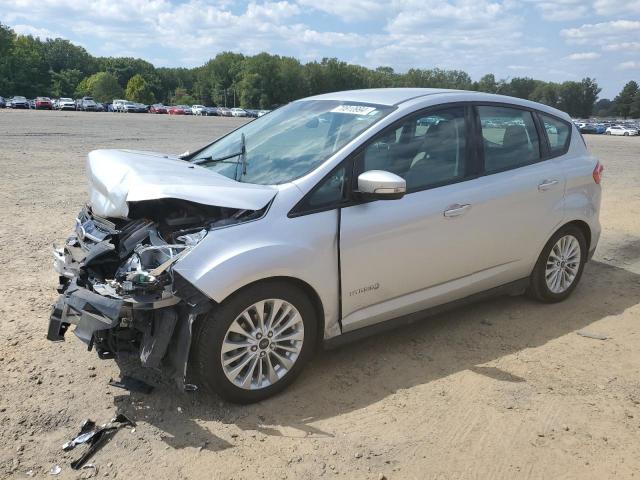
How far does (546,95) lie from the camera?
14325cm

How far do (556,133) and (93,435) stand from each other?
4488 millimetres

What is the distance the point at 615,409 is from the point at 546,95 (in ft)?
506

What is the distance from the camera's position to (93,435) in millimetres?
3160

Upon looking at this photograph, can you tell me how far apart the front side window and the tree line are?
106446mm

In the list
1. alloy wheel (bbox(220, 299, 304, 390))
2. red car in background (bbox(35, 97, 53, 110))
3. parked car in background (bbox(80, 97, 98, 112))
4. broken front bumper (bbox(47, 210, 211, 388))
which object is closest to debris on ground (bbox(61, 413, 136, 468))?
broken front bumper (bbox(47, 210, 211, 388))

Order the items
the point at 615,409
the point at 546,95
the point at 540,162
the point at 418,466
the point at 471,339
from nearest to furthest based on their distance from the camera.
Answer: the point at 418,466 < the point at 615,409 < the point at 471,339 < the point at 540,162 < the point at 546,95

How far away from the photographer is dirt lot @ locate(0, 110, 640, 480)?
120 inches

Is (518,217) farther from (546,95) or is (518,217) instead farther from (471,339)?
(546,95)

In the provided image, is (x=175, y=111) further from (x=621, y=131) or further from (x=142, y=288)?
(x=142, y=288)

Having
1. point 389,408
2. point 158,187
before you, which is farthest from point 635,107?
point 158,187

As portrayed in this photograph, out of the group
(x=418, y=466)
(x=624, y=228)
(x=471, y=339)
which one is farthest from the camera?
(x=624, y=228)

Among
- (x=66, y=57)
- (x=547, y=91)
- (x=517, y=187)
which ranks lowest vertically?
(x=517, y=187)

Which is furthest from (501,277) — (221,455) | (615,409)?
(221,455)

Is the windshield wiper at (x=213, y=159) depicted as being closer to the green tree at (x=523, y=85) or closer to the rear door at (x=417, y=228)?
the rear door at (x=417, y=228)
